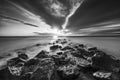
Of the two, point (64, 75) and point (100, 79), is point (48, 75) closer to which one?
point (64, 75)

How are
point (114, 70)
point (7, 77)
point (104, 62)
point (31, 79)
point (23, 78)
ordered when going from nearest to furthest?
1. point (31, 79)
2. point (23, 78)
3. point (7, 77)
4. point (114, 70)
5. point (104, 62)

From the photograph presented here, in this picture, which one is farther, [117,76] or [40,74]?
[117,76]

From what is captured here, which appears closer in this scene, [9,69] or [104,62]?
[9,69]

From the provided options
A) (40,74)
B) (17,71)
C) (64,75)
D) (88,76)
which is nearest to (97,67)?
(88,76)

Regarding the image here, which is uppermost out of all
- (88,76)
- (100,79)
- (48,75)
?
(48,75)

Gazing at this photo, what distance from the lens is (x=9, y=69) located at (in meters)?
1.92

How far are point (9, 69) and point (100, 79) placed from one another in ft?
8.48

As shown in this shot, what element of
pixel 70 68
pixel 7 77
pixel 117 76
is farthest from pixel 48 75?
pixel 117 76

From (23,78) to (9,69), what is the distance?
722 mm

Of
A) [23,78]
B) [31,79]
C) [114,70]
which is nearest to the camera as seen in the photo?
[31,79]

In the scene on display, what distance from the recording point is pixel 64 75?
1609mm

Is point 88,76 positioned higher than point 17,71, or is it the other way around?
point 17,71

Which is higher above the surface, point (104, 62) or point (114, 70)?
point (104, 62)

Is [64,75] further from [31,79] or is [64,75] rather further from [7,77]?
[7,77]
